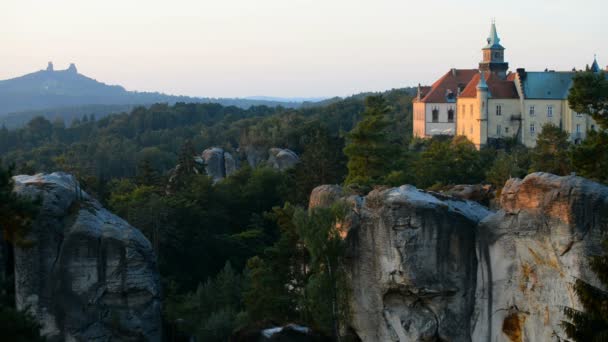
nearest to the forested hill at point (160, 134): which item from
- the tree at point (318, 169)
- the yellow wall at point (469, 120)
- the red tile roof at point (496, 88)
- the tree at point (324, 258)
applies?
the yellow wall at point (469, 120)

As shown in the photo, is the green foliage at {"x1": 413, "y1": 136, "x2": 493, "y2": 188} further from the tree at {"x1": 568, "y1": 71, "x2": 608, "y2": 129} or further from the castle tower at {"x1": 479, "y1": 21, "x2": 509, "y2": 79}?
the castle tower at {"x1": 479, "y1": 21, "x2": 509, "y2": 79}

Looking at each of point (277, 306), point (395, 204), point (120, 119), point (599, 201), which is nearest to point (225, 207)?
point (277, 306)

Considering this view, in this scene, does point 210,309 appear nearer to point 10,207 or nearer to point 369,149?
point 10,207

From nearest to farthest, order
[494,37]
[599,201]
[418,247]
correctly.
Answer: [599,201] < [418,247] < [494,37]

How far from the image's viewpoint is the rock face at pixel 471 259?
25.0 metres

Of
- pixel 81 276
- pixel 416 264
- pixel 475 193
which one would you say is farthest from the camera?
pixel 475 193

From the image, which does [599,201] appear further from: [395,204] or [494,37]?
[494,37]

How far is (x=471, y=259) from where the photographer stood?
27344mm

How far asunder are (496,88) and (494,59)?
7.12m

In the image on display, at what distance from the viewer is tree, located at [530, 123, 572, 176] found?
141ft

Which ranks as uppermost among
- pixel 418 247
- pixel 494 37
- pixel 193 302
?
pixel 494 37

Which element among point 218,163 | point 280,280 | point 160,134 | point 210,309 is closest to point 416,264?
point 280,280

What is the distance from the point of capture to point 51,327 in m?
29.7

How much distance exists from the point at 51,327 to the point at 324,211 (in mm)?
8956
